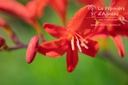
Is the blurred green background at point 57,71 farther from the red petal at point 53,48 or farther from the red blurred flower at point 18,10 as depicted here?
the red petal at point 53,48

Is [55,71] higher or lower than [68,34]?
lower

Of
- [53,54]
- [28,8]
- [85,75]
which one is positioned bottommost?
[85,75]

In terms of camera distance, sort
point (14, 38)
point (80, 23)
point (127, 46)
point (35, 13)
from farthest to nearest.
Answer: point (127, 46)
point (35, 13)
point (14, 38)
point (80, 23)

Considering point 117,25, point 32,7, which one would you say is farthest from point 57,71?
point 117,25

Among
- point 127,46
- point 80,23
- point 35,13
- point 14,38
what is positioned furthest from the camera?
point 127,46

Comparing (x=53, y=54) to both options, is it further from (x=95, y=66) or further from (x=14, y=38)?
(x=95, y=66)

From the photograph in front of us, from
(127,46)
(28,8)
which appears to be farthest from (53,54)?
(127,46)

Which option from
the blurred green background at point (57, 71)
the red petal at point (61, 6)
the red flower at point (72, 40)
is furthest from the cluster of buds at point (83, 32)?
the blurred green background at point (57, 71)

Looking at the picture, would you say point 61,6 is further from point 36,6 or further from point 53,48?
point 53,48

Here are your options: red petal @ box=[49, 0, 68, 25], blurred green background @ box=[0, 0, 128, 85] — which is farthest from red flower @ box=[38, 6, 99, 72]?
blurred green background @ box=[0, 0, 128, 85]
